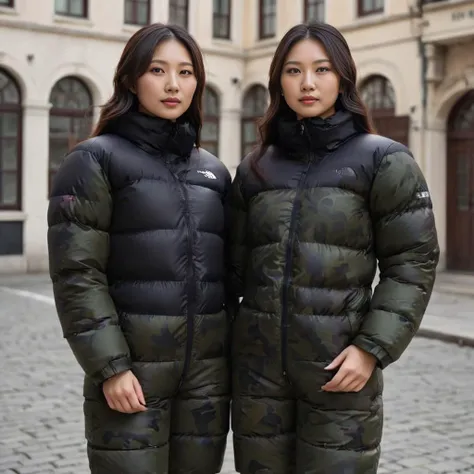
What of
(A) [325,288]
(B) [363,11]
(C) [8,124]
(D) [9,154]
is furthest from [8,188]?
(A) [325,288]

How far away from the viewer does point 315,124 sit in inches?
118

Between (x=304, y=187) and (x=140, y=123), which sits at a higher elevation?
(x=140, y=123)

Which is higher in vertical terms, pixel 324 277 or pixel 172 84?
pixel 172 84

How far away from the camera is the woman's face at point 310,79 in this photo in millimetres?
2990

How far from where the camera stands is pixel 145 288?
117 inches

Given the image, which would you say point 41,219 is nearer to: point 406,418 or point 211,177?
point 406,418

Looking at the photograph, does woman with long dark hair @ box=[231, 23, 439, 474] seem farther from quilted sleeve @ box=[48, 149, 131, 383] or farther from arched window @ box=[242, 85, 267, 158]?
arched window @ box=[242, 85, 267, 158]

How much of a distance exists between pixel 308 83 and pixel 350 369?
0.96 metres

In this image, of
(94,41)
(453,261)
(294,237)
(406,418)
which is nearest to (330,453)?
(294,237)

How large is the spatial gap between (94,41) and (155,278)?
1641cm

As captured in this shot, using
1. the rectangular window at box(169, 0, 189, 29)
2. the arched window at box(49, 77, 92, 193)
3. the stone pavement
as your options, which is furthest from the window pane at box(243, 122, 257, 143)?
the stone pavement

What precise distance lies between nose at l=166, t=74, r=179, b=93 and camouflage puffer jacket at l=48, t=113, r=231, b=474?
0.41 ft

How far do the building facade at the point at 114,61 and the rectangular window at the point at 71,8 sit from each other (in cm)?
2

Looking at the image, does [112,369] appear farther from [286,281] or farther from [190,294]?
[286,281]
